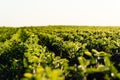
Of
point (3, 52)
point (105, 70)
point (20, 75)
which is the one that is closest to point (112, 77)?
point (105, 70)

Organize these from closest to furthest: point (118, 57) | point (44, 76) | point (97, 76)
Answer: point (44, 76), point (97, 76), point (118, 57)

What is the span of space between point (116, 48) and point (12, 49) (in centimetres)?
405

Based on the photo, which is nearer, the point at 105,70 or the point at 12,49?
the point at 105,70

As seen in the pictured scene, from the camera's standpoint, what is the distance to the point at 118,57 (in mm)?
7707

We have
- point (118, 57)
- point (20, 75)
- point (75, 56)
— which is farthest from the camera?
point (75, 56)

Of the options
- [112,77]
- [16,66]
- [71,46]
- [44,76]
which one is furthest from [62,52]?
[44,76]

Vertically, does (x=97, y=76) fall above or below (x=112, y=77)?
below

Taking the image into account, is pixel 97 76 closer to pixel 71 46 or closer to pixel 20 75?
pixel 20 75

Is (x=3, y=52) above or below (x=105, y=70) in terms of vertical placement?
below

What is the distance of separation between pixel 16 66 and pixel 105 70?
3.62 m

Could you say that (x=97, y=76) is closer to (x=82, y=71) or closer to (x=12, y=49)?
(x=82, y=71)

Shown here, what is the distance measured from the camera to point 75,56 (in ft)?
29.6

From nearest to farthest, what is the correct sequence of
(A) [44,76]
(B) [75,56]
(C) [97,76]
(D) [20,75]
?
(A) [44,76] → (C) [97,76] → (D) [20,75] → (B) [75,56]

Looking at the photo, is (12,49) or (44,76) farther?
(12,49)
